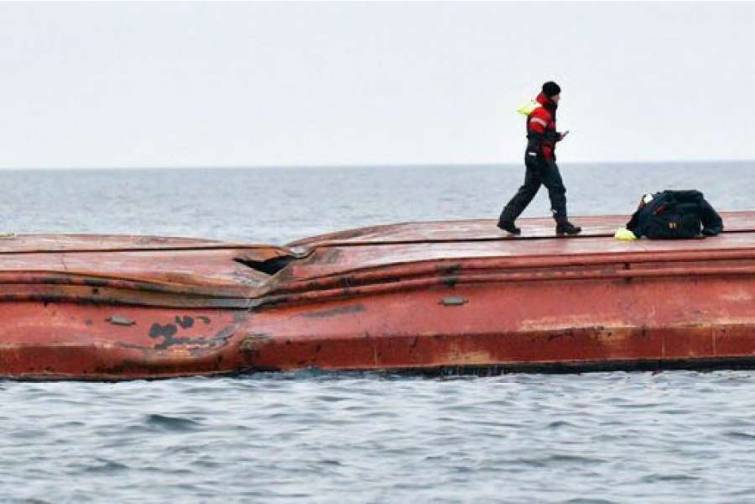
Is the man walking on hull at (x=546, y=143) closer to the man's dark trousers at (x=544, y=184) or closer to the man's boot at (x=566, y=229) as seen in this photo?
the man's dark trousers at (x=544, y=184)

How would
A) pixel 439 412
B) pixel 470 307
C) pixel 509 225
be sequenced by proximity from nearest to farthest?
pixel 439 412
pixel 470 307
pixel 509 225

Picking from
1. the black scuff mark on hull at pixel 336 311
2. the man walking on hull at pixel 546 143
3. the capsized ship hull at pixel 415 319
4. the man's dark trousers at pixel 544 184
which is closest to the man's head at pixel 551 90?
the man walking on hull at pixel 546 143

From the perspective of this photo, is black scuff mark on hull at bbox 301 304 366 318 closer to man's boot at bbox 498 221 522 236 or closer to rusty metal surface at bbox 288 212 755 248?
rusty metal surface at bbox 288 212 755 248

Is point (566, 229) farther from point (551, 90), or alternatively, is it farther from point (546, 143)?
point (551, 90)

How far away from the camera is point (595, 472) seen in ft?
48.6

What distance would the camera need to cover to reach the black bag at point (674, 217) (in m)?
19.8

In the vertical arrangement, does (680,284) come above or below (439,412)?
above

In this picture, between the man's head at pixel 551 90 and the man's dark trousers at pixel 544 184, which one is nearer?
the man's head at pixel 551 90

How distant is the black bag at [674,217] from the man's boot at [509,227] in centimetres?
165

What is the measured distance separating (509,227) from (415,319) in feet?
11.5

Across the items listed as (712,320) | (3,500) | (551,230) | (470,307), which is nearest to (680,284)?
(712,320)

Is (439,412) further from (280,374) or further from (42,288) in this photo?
(42,288)

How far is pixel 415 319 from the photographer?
18.2m

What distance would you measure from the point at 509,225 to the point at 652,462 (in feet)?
21.6
